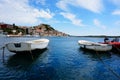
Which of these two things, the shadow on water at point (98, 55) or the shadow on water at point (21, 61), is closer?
the shadow on water at point (21, 61)

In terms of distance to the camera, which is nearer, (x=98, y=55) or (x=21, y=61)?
(x=21, y=61)

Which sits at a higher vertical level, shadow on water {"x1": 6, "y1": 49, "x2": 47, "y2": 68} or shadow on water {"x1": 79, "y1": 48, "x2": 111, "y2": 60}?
shadow on water {"x1": 6, "y1": 49, "x2": 47, "y2": 68}

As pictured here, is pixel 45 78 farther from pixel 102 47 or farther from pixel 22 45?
pixel 102 47

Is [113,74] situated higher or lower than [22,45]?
lower

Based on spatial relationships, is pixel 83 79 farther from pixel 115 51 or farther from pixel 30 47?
pixel 115 51

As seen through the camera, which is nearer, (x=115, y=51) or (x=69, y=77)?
(x=69, y=77)

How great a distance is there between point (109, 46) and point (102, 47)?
3.80 ft

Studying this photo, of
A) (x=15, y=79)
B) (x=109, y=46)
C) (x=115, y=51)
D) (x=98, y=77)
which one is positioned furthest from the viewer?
(x=115, y=51)

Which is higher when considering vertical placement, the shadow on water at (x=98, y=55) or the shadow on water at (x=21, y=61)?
the shadow on water at (x=21, y=61)

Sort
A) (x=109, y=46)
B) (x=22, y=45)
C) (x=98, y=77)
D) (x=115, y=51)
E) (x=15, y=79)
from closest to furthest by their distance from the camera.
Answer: (x=15, y=79) < (x=98, y=77) < (x=22, y=45) < (x=109, y=46) < (x=115, y=51)

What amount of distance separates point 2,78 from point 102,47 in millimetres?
21476

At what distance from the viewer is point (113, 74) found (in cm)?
1875

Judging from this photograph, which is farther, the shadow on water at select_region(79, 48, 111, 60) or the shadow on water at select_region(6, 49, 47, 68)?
the shadow on water at select_region(79, 48, 111, 60)

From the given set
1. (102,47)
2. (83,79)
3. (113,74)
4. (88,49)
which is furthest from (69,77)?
(88,49)
